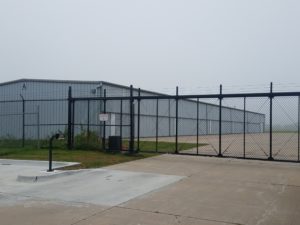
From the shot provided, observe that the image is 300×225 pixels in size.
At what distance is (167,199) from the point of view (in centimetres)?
912

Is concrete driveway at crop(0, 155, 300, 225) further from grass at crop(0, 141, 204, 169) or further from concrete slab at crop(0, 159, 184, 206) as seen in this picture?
grass at crop(0, 141, 204, 169)

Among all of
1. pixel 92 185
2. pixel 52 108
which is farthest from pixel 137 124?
pixel 92 185

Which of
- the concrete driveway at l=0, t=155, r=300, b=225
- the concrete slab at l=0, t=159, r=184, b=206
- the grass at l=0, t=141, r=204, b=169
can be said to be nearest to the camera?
the concrete driveway at l=0, t=155, r=300, b=225

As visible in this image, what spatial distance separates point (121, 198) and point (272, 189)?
3.97m

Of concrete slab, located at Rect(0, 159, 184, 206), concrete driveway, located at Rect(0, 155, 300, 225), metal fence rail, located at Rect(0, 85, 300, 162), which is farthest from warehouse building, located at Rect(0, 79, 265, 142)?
concrete driveway, located at Rect(0, 155, 300, 225)

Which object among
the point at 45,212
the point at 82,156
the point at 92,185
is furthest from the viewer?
the point at 82,156

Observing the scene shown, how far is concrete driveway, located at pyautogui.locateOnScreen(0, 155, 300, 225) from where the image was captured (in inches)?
295

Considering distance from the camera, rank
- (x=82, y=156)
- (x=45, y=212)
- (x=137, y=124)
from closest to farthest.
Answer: (x=45, y=212)
(x=82, y=156)
(x=137, y=124)

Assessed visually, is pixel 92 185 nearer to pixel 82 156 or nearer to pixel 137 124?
pixel 82 156

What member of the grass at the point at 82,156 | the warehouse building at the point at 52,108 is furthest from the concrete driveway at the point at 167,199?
the warehouse building at the point at 52,108

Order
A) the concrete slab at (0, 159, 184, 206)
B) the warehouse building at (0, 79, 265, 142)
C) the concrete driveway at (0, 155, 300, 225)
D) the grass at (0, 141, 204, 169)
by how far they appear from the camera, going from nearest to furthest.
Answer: the concrete driveway at (0, 155, 300, 225) < the concrete slab at (0, 159, 184, 206) < the grass at (0, 141, 204, 169) < the warehouse building at (0, 79, 265, 142)

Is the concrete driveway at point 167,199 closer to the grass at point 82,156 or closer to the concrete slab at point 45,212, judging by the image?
the concrete slab at point 45,212

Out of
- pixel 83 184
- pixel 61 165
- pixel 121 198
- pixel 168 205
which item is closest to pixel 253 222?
pixel 168 205

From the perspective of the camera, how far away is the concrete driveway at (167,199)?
7.50 meters
